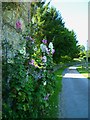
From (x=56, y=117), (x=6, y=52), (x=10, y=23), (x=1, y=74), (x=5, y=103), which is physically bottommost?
(x=56, y=117)

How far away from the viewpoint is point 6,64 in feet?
17.5

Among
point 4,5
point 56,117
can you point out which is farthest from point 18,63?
point 56,117

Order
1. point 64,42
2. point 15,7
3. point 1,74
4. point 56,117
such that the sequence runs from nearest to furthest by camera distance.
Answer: point 1,74 → point 15,7 → point 56,117 → point 64,42

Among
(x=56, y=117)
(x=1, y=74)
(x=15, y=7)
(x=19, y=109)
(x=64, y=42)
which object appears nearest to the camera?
(x=1, y=74)

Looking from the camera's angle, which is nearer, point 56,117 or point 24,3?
point 24,3

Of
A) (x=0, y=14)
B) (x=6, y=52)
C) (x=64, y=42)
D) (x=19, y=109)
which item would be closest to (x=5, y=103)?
(x=19, y=109)

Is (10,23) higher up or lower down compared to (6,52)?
higher up

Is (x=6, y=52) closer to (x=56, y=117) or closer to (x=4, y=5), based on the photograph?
(x=4, y=5)

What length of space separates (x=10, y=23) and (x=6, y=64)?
1.22 m

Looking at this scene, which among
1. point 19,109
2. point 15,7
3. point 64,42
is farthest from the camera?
point 64,42

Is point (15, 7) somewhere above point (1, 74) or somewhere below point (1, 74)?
above

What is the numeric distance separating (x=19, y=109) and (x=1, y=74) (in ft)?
2.42

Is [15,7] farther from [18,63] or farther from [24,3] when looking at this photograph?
[18,63]

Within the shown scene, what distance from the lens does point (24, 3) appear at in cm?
617
